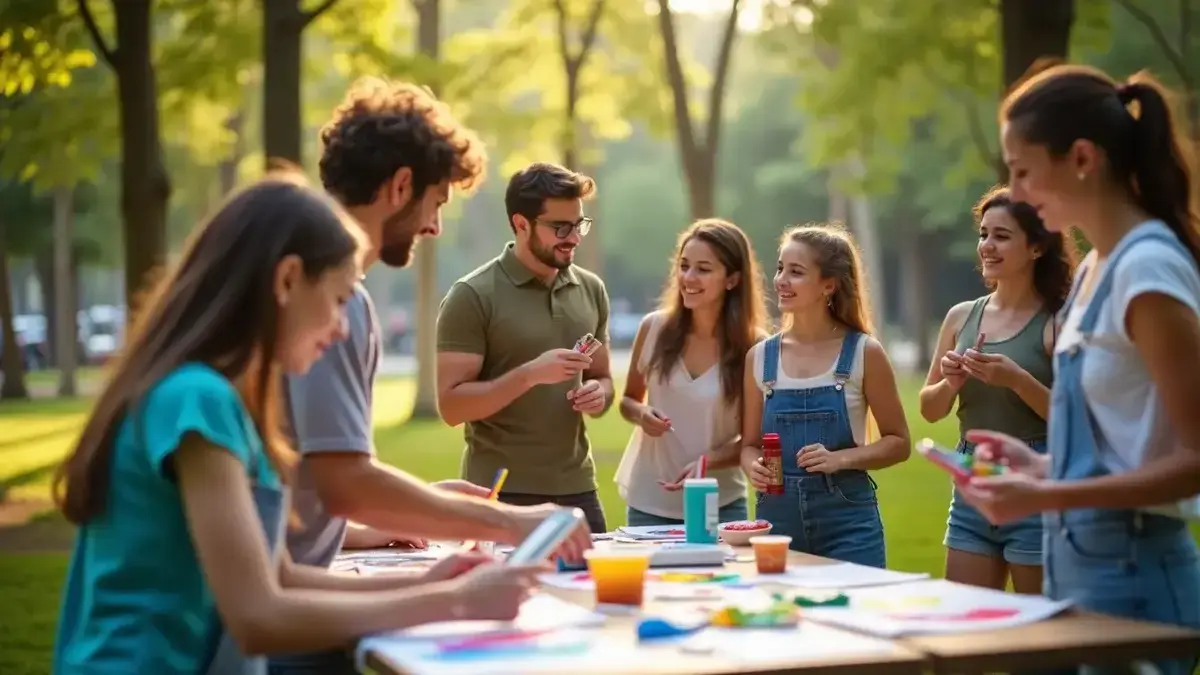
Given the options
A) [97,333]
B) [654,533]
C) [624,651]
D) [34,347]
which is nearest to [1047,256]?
[654,533]

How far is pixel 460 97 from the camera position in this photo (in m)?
19.1

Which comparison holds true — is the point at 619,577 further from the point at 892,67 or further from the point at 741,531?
the point at 892,67

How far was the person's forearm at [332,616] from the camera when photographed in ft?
9.34

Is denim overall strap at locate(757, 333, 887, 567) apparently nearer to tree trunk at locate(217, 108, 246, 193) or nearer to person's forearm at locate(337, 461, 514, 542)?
person's forearm at locate(337, 461, 514, 542)

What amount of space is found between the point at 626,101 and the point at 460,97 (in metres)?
3.31

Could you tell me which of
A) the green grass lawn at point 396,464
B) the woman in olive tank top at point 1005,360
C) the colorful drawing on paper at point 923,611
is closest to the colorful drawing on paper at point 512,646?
the colorful drawing on paper at point 923,611

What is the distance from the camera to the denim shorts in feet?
16.9

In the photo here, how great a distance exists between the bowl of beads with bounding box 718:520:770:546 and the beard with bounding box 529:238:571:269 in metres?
1.54

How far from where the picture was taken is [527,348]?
19.8ft

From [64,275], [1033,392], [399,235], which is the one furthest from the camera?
[64,275]

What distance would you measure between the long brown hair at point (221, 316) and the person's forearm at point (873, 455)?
270cm

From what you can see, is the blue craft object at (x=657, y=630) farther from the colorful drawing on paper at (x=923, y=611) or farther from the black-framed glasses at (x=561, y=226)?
the black-framed glasses at (x=561, y=226)

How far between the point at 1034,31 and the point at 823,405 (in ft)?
15.8

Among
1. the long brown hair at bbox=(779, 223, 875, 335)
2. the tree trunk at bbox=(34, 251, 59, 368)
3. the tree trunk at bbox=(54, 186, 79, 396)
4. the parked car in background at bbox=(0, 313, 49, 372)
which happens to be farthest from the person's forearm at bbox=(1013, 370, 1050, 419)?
the parked car in background at bbox=(0, 313, 49, 372)
